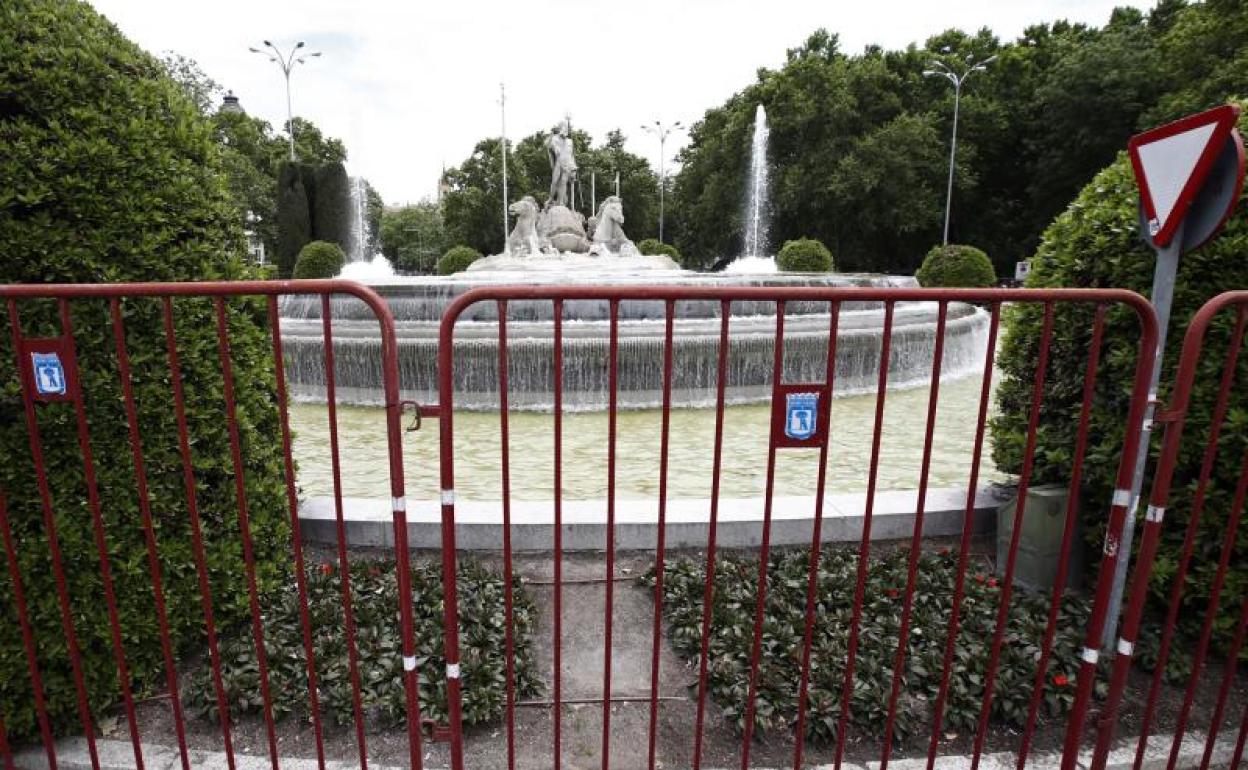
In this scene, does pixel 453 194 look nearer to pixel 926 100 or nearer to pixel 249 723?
pixel 926 100

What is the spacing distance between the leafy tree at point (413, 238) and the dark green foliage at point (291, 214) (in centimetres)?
2787

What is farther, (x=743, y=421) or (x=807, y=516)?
(x=743, y=421)

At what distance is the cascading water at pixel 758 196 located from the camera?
114ft

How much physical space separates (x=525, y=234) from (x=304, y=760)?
2113 centimetres

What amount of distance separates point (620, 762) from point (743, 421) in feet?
17.7

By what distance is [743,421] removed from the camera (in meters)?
7.50

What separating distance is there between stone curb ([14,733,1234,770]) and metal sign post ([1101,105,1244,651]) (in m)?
0.68

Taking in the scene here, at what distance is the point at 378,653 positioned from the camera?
2.78m

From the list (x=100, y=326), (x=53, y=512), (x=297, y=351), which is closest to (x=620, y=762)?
(x=53, y=512)

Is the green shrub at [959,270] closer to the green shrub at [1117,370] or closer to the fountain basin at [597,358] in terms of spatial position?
the fountain basin at [597,358]

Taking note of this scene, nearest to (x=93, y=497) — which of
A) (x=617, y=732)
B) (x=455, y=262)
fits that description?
(x=617, y=732)

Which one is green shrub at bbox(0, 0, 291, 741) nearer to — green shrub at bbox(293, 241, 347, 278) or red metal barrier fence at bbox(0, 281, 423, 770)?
red metal barrier fence at bbox(0, 281, 423, 770)

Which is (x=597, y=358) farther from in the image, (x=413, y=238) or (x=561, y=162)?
(x=413, y=238)

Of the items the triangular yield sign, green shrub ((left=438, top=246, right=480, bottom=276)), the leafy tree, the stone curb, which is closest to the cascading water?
green shrub ((left=438, top=246, right=480, bottom=276))
